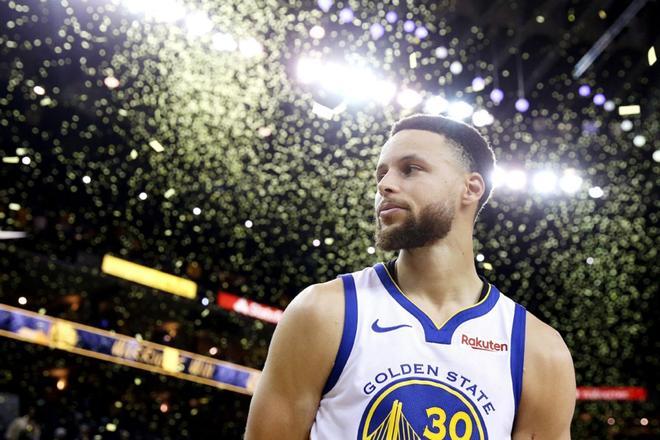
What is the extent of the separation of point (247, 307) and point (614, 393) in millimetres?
12793

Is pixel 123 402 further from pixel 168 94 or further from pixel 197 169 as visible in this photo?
pixel 168 94

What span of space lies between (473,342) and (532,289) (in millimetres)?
16173

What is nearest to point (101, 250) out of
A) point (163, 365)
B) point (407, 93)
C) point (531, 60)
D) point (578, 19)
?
point (163, 365)

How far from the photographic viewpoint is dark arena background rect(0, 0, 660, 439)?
9.97 metres

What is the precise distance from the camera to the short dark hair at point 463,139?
6.38 feet

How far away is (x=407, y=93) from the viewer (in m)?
10.6

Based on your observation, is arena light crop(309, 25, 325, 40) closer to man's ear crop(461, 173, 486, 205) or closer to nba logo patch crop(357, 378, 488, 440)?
man's ear crop(461, 173, 486, 205)

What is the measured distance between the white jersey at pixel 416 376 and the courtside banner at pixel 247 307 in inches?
666

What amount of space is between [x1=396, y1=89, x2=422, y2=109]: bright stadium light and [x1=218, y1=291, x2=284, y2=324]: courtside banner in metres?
9.51

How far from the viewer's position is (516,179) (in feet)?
37.9

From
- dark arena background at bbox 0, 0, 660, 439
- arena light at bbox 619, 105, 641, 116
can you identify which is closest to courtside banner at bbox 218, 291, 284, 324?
dark arena background at bbox 0, 0, 660, 439

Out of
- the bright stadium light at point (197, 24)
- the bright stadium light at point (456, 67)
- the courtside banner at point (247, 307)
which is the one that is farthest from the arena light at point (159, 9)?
the courtside banner at point (247, 307)

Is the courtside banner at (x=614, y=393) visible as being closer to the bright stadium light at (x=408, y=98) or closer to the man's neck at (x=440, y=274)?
the bright stadium light at (x=408, y=98)

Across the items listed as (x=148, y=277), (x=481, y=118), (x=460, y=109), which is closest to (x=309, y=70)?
(x=460, y=109)
